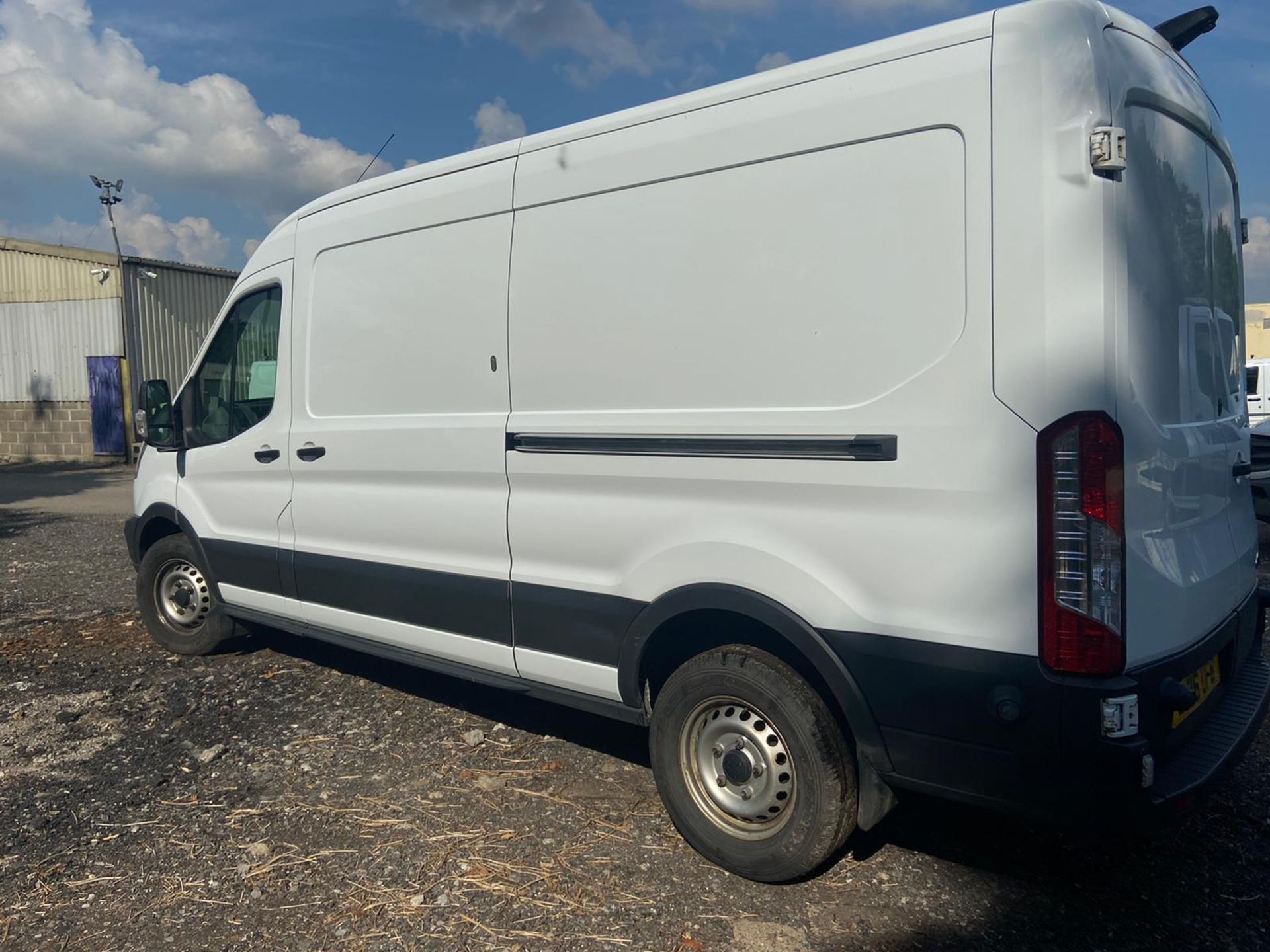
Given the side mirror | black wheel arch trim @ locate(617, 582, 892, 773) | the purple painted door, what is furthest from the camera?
the purple painted door

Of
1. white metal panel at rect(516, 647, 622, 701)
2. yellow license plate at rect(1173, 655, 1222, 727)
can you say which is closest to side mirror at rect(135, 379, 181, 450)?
white metal panel at rect(516, 647, 622, 701)

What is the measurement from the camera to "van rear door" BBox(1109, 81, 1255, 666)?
2580mm

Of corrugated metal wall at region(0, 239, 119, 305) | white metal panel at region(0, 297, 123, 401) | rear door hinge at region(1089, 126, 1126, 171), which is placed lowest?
rear door hinge at region(1089, 126, 1126, 171)

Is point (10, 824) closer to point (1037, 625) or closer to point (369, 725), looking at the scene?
point (369, 725)

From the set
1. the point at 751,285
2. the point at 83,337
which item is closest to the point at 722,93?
the point at 751,285

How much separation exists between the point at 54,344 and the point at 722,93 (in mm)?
21743

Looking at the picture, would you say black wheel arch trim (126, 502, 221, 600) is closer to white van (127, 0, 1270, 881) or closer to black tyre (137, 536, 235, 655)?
black tyre (137, 536, 235, 655)

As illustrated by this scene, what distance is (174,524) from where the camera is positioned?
5.86m

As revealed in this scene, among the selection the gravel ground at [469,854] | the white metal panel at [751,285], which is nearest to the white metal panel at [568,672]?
the gravel ground at [469,854]

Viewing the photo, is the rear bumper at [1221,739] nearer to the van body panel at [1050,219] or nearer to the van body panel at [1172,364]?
the van body panel at [1172,364]

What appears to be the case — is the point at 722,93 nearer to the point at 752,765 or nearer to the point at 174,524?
the point at 752,765

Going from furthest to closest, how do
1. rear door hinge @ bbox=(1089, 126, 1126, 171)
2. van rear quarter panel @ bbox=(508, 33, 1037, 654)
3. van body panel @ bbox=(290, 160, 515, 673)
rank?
1. van body panel @ bbox=(290, 160, 515, 673)
2. van rear quarter panel @ bbox=(508, 33, 1037, 654)
3. rear door hinge @ bbox=(1089, 126, 1126, 171)

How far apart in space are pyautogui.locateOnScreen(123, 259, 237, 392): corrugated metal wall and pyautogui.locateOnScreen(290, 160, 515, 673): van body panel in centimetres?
1634

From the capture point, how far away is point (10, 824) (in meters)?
3.75
